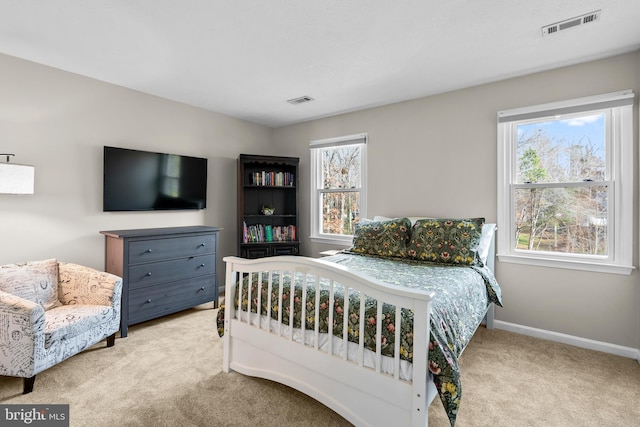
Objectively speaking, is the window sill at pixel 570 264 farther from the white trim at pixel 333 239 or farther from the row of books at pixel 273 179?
the row of books at pixel 273 179

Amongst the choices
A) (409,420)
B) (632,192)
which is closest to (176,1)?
(409,420)

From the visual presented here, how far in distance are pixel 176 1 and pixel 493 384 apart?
10.3 ft

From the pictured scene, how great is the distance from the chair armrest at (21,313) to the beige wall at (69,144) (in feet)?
3.14

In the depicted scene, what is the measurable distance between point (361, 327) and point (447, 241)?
4.77 feet

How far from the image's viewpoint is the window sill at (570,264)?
2.50 m

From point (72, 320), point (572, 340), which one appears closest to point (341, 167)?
point (572, 340)

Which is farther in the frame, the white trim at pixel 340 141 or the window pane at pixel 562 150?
the white trim at pixel 340 141

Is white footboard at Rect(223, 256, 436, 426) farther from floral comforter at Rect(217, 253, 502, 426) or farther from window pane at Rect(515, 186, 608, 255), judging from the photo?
window pane at Rect(515, 186, 608, 255)

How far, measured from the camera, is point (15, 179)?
2.29 m

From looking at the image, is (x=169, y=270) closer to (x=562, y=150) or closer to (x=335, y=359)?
(x=335, y=359)

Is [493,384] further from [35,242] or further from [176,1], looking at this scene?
[35,242]

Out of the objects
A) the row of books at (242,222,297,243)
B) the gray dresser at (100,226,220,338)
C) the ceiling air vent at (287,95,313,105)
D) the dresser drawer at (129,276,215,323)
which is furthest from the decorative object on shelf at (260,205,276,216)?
the ceiling air vent at (287,95,313,105)

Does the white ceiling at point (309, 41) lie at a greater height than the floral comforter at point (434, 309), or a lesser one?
greater

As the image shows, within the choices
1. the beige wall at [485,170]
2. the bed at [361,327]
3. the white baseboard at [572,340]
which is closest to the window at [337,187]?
the beige wall at [485,170]
